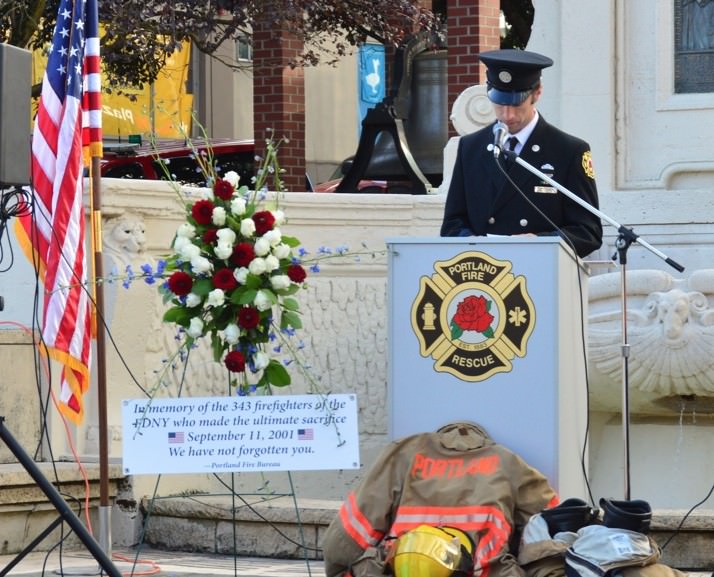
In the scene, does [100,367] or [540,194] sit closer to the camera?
[540,194]

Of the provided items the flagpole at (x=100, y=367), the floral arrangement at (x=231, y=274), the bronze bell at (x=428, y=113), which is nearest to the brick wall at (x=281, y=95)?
the bronze bell at (x=428, y=113)

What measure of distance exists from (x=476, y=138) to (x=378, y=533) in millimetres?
1758

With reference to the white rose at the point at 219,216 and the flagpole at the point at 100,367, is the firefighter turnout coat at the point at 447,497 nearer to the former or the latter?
the white rose at the point at 219,216

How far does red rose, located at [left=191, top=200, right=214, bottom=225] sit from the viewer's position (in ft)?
22.2

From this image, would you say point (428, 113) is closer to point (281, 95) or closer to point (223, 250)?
point (281, 95)

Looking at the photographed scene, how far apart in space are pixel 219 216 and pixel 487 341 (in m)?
1.19

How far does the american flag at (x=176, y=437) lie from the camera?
6.34 metres

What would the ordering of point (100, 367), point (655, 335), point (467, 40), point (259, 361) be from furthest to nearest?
point (467, 40)
point (655, 335)
point (100, 367)
point (259, 361)

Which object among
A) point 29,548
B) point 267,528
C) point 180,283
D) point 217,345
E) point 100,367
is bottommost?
point 267,528

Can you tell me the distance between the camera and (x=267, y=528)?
754 centimetres

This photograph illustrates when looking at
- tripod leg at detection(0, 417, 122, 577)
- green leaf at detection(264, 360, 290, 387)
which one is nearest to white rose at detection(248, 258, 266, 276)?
green leaf at detection(264, 360, 290, 387)

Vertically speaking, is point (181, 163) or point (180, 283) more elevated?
point (181, 163)

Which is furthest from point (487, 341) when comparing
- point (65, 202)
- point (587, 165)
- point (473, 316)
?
point (65, 202)

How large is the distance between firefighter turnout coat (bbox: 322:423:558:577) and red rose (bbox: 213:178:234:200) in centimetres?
128
